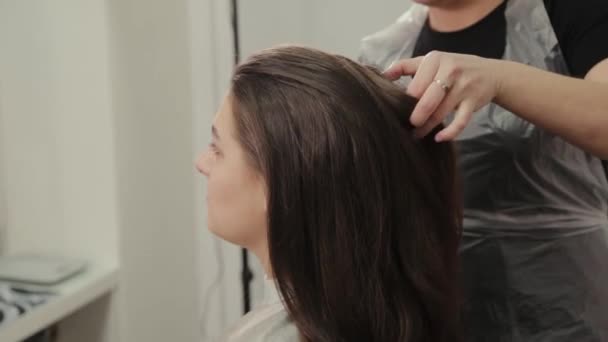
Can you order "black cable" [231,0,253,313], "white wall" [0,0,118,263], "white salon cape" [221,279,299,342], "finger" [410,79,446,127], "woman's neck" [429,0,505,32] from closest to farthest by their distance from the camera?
"finger" [410,79,446,127] → "white salon cape" [221,279,299,342] → "woman's neck" [429,0,505,32] → "white wall" [0,0,118,263] → "black cable" [231,0,253,313]

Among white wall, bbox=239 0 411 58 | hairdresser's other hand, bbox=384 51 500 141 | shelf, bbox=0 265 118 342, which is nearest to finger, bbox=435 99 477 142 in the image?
hairdresser's other hand, bbox=384 51 500 141

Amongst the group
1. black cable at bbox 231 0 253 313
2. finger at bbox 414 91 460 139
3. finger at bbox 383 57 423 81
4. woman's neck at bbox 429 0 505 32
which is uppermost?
woman's neck at bbox 429 0 505 32

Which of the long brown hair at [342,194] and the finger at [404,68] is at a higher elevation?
the finger at [404,68]

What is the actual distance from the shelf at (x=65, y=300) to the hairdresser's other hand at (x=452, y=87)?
69cm

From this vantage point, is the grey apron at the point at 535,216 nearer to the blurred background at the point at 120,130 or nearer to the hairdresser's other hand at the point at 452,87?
the hairdresser's other hand at the point at 452,87

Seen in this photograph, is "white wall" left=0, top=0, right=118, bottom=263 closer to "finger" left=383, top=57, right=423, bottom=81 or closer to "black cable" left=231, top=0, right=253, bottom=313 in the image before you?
"black cable" left=231, top=0, right=253, bottom=313

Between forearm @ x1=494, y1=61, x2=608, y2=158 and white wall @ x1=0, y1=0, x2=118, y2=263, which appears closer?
forearm @ x1=494, y1=61, x2=608, y2=158

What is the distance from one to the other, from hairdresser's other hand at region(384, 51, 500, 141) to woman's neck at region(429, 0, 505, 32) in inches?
10.2

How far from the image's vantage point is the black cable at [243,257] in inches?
57.6

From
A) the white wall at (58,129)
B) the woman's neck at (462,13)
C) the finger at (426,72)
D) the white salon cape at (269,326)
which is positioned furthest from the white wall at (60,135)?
the finger at (426,72)

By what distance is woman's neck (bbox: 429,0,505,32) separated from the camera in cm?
88

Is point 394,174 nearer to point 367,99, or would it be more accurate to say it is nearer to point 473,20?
point 367,99

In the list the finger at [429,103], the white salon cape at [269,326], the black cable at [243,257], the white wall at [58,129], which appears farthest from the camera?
the black cable at [243,257]

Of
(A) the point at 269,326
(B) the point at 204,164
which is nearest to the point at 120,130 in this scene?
(B) the point at 204,164
